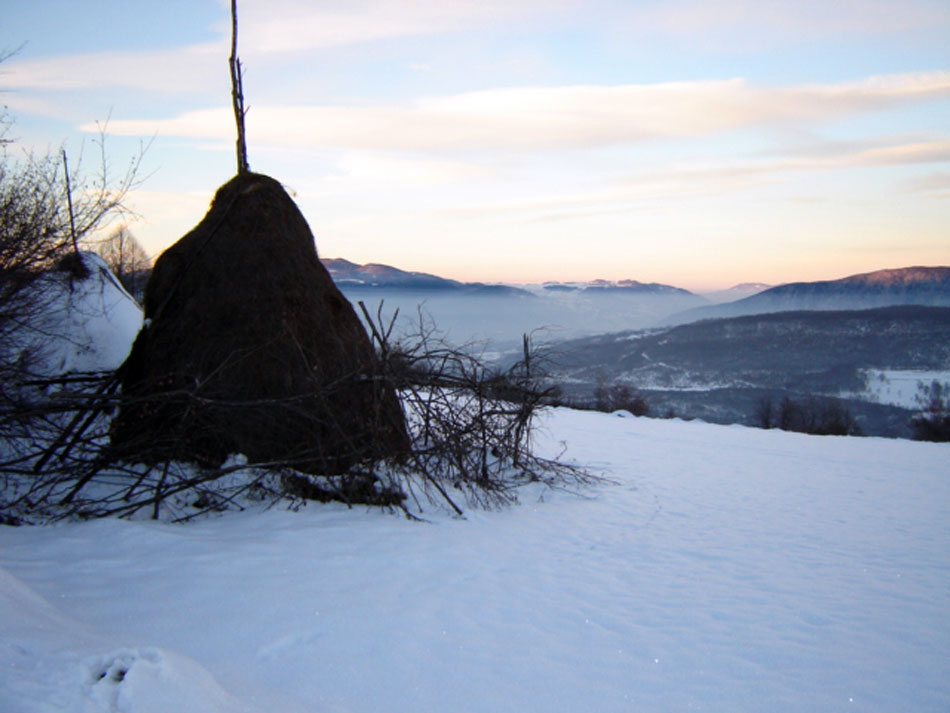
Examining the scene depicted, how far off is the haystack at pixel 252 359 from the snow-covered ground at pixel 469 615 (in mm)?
792

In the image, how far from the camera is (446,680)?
327cm

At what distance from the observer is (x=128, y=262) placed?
86.0ft

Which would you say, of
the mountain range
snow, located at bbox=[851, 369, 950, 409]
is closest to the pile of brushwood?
the mountain range

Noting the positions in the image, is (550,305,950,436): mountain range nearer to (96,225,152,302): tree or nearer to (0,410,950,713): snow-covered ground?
(96,225,152,302): tree

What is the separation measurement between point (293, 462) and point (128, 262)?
24577 millimetres

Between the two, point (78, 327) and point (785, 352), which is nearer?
point (78, 327)

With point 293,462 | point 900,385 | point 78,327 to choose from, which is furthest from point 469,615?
point 900,385

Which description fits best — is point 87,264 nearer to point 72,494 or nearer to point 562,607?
point 72,494

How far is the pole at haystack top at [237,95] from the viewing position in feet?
26.6

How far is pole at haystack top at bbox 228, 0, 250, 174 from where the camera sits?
319 inches

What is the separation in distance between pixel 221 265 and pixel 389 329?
1908mm

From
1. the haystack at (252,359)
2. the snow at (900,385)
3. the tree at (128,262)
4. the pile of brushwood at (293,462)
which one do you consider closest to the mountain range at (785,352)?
the snow at (900,385)

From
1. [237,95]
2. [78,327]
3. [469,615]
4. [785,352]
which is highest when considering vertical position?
[237,95]

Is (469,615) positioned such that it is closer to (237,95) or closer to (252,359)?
(252,359)
